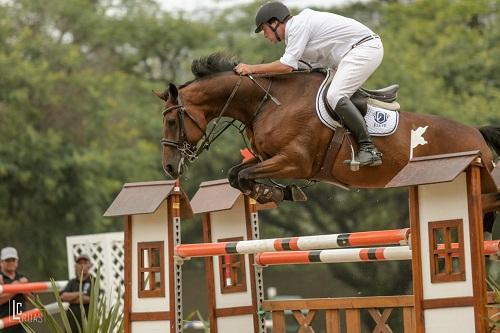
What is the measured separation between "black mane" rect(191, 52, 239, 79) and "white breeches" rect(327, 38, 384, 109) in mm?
746

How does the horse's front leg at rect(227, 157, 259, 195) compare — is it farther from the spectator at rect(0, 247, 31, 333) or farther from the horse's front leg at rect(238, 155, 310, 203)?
the spectator at rect(0, 247, 31, 333)

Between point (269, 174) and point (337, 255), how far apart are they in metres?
0.72

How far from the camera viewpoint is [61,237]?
18.5 meters

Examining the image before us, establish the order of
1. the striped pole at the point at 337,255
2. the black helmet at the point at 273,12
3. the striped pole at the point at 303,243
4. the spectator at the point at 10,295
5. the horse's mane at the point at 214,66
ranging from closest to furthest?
1. the striped pole at the point at 303,243
2. the striped pole at the point at 337,255
3. the black helmet at the point at 273,12
4. the horse's mane at the point at 214,66
5. the spectator at the point at 10,295

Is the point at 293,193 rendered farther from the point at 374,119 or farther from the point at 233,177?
the point at 374,119

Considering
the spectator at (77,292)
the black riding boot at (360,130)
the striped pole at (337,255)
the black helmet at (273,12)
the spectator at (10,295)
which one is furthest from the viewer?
the spectator at (10,295)

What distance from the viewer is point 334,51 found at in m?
6.47

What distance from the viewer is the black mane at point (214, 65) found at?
670 centimetres

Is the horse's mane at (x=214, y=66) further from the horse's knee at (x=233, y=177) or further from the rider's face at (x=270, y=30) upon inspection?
the horse's knee at (x=233, y=177)

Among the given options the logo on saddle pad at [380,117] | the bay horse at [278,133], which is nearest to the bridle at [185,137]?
the bay horse at [278,133]

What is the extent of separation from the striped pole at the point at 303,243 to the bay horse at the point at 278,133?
16.2 inches

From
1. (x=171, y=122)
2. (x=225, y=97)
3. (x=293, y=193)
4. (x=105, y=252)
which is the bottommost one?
(x=293, y=193)

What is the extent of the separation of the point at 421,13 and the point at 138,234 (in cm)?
1736

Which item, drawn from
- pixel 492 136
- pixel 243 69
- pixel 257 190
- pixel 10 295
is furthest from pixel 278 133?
pixel 10 295
